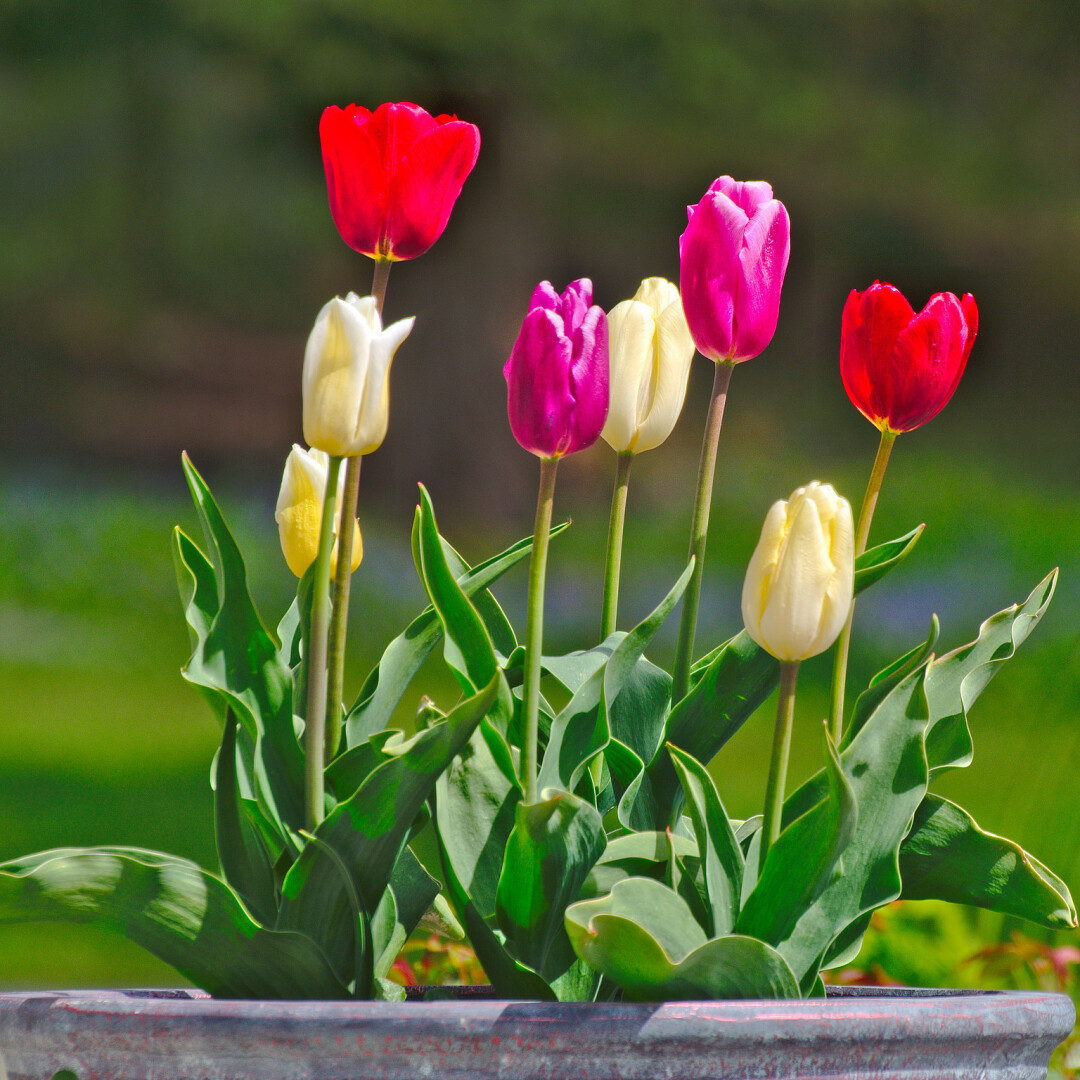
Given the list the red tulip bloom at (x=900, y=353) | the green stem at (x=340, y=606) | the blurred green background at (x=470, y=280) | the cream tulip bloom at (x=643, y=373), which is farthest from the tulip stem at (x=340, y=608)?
the blurred green background at (x=470, y=280)

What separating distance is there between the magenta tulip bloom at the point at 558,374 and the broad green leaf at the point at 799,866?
15cm

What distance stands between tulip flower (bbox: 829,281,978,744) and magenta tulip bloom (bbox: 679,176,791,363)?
46 millimetres

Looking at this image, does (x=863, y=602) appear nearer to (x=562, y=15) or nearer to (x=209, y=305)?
(x=562, y=15)

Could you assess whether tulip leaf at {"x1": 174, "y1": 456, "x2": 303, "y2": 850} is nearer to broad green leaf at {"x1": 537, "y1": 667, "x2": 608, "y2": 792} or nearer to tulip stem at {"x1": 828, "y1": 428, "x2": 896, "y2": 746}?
broad green leaf at {"x1": 537, "y1": 667, "x2": 608, "y2": 792}

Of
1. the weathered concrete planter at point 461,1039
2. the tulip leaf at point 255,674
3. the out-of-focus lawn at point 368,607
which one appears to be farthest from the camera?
the out-of-focus lawn at point 368,607

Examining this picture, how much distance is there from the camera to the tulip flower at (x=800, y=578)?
1.44ft

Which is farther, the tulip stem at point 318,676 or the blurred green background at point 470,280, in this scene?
the blurred green background at point 470,280

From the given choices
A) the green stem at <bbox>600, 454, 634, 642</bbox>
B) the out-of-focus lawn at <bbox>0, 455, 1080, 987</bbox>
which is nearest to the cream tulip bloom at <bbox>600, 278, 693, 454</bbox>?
the green stem at <bbox>600, 454, 634, 642</bbox>

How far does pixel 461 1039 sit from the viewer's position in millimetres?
389

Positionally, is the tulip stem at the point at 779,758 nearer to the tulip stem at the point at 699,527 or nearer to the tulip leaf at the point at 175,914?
the tulip stem at the point at 699,527

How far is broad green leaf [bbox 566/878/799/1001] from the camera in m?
0.41

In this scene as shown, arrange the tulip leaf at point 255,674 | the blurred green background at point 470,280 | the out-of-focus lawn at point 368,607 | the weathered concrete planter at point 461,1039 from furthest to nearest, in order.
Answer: the blurred green background at point 470,280
the out-of-focus lawn at point 368,607
the tulip leaf at point 255,674
the weathered concrete planter at point 461,1039

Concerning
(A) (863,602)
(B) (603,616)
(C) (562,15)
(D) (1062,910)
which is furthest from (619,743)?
(C) (562,15)

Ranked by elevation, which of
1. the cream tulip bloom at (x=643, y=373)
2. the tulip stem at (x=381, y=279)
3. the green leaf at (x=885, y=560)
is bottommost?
the green leaf at (x=885, y=560)
